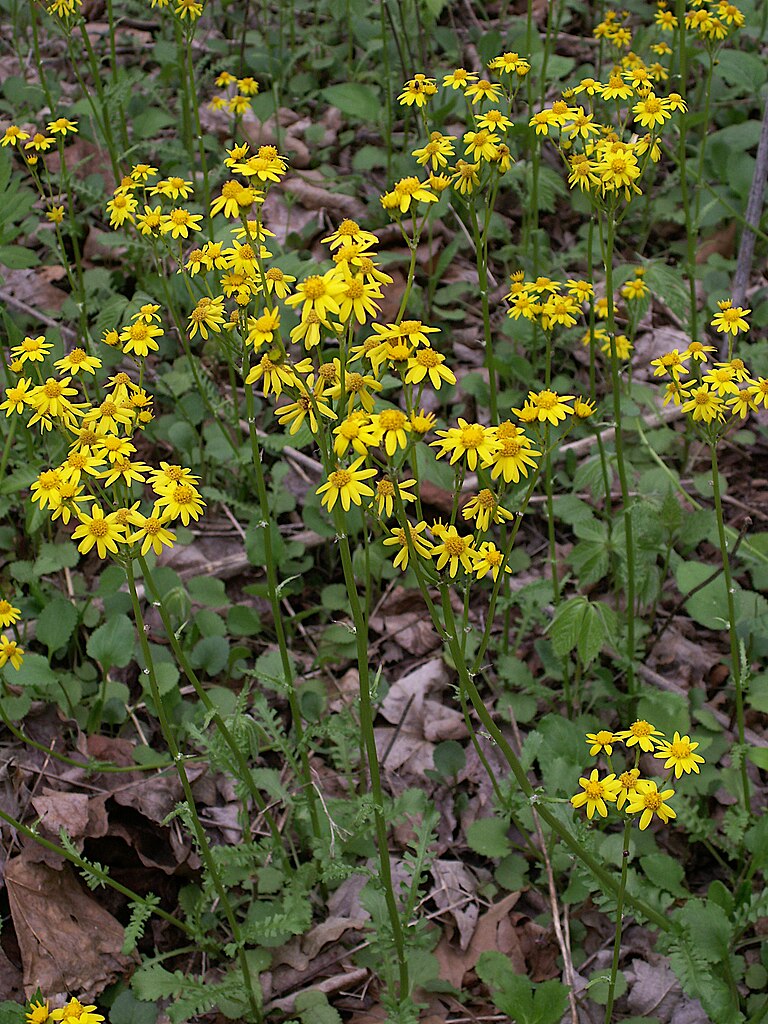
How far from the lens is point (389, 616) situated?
382 cm

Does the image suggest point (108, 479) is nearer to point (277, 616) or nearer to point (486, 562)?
point (277, 616)

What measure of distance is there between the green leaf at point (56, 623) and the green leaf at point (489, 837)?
1516 mm

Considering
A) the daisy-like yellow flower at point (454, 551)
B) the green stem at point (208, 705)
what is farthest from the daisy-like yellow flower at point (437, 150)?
the green stem at point (208, 705)

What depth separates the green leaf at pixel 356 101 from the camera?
191 inches

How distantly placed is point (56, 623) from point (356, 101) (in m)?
3.15

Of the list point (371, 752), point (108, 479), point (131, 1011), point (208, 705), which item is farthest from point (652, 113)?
point (131, 1011)

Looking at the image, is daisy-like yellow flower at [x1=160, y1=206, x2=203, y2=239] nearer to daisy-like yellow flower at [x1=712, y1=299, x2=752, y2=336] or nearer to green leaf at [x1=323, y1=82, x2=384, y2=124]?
daisy-like yellow flower at [x1=712, y1=299, x2=752, y2=336]

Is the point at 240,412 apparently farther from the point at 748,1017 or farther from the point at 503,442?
the point at 748,1017

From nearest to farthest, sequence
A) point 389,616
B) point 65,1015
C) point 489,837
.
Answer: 1. point 65,1015
2. point 489,837
3. point 389,616

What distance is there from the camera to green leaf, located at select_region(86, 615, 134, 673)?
10.4ft

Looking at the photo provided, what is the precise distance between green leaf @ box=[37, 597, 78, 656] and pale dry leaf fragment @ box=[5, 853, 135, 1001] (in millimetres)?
721

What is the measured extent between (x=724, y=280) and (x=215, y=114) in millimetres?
3253

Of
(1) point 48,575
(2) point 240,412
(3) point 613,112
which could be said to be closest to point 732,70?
(3) point 613,112

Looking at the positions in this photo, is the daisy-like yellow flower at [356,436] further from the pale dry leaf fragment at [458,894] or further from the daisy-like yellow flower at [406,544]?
the pale dry leaf fragment at [458,894]
